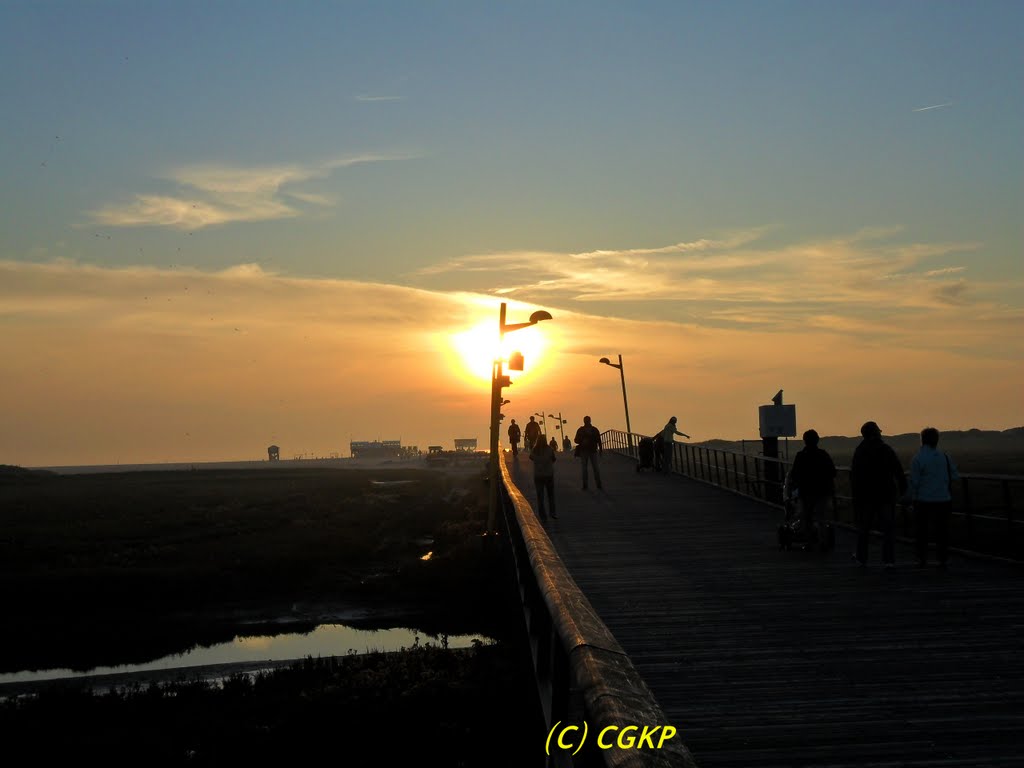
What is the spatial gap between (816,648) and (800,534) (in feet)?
25.6

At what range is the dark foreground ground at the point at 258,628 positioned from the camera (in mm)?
16672

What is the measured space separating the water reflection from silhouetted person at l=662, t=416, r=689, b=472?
13.3m

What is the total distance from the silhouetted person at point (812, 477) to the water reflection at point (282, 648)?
12.0 meters

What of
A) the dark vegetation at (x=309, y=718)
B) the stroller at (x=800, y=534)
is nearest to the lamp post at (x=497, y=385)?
the dark vegetation at (x=309, y=718)

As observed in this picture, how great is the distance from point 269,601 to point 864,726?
3124 cm

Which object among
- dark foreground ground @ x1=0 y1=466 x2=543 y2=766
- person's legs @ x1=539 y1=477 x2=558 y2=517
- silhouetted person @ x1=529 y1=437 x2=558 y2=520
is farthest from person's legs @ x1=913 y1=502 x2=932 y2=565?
person's legs @ x1=539 y1=477 x2=558 y2=517

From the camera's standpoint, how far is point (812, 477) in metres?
17.1

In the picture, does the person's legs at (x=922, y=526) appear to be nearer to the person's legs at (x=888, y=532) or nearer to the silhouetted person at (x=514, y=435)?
the person's legs at (x=888, y=532)

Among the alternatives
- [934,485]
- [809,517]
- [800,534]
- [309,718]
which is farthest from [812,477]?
→ [309,718]

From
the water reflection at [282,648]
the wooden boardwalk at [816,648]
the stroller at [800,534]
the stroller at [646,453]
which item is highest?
the stroller at [646,453]

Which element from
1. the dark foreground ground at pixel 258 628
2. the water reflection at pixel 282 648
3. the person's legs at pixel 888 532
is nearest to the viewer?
the person's legs at pixel 888 532

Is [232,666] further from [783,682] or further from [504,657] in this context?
[783,682]

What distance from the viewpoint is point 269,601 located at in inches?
1451

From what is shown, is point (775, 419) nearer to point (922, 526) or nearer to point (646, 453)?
point (922, 526)
